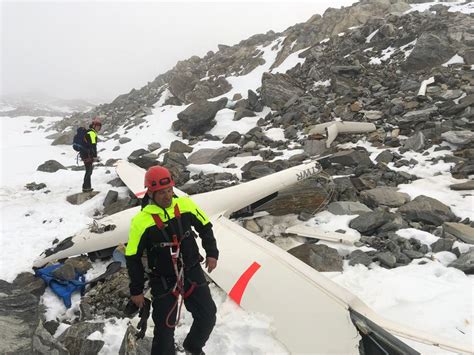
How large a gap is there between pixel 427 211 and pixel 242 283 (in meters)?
4.72

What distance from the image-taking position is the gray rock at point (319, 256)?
643 centimetres

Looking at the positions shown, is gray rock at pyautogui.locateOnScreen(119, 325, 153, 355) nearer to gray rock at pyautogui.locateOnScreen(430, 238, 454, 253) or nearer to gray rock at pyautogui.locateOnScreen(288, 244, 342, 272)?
gray rock at pyautogui.locateOnScreen(288, 244, 342, 272)

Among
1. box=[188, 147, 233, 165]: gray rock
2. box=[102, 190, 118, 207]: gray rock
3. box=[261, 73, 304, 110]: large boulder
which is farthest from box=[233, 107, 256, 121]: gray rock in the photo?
box=[102, 190, 118, 207]: gray rock

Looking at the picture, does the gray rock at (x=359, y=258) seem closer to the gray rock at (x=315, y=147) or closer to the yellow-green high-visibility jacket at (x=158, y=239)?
the yellow-green high-visibility jacket at (x=158, y=239)

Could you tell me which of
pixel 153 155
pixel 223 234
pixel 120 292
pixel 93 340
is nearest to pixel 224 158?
pixel 153 155

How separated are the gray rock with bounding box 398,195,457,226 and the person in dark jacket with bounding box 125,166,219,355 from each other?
18.2ft

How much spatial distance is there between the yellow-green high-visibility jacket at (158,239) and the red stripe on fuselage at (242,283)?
5.73 ft

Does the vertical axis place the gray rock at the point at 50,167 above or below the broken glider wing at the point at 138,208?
below

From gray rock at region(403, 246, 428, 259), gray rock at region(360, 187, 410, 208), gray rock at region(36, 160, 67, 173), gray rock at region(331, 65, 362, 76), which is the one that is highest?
gray rock at region(331, 65, 362, 76)

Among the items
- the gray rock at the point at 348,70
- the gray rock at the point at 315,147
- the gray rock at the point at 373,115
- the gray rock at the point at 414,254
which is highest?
the gray rock at the point at 348,70

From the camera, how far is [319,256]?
21.8ft

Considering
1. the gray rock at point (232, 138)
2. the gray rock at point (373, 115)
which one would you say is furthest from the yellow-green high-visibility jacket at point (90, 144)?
the gray rock at point (373, 115)

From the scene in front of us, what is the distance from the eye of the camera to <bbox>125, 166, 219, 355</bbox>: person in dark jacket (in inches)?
143

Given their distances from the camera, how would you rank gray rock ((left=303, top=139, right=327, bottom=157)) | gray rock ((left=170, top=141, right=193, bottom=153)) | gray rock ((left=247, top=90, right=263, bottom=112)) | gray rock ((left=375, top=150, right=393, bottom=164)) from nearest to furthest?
gray rock ((left=375, top=150, right=393, bottom=164)) → gray rock ((left=303, top=139, right=327, bottom=157)) → gray rock ((left=170, top=141, right=193, bottom=153)) → gray rock ((left=247, top=90, right=263, bottom=112))
